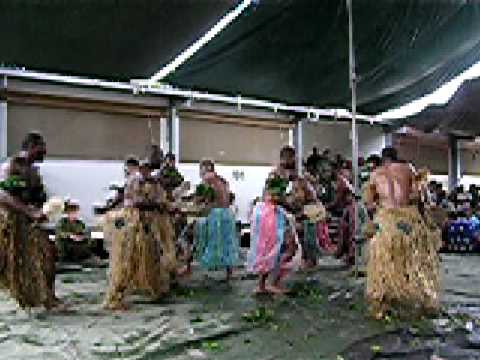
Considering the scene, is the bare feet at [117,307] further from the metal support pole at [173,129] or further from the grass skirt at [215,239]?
the metal support pole at [173,129]

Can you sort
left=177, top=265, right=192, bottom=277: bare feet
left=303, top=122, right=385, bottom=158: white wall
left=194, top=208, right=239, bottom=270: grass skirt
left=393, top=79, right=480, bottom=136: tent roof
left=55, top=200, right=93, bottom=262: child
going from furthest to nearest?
left=303, top=122, right=385, bottom=158: white wall → left=393, top=79, right=480, bottom=136: tent roof → left=55, top=200, right=93, bottom=262: child → left=177, top=265, right=192, bottom=277: bare feet → left=194, top=208, right=239, bottom=270: grass skirt

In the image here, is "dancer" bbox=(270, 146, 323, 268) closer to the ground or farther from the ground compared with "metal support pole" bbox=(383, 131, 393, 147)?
closer to the ground

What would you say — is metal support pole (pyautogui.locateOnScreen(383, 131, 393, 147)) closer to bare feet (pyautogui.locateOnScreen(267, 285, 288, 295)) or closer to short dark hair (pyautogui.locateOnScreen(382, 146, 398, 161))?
bare feet (pyautogui.locateOnScreen(267, 285, 288, 295))

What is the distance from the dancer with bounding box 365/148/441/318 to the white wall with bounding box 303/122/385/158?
744cm

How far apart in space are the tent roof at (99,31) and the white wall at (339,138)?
18.6 feet

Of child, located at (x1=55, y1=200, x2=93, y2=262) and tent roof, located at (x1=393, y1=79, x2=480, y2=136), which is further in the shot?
tent roof, located at (x1=393, y1=79, x2=480, y2=136)

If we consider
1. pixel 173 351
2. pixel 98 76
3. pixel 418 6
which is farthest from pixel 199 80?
pixel 173 351

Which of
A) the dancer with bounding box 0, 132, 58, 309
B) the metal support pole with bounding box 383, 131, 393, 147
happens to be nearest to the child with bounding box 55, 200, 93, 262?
the dancer with bounding box 0, 132, 58, 309

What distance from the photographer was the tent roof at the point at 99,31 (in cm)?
596

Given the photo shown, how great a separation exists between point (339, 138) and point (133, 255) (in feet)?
29.2

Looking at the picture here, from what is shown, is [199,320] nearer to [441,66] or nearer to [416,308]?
[416,308]

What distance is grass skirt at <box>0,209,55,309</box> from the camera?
5.12 m

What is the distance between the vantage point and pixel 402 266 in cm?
510

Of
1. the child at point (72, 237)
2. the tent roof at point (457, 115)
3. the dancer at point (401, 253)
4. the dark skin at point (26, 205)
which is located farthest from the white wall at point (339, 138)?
the dark skin at point (26, 205)
